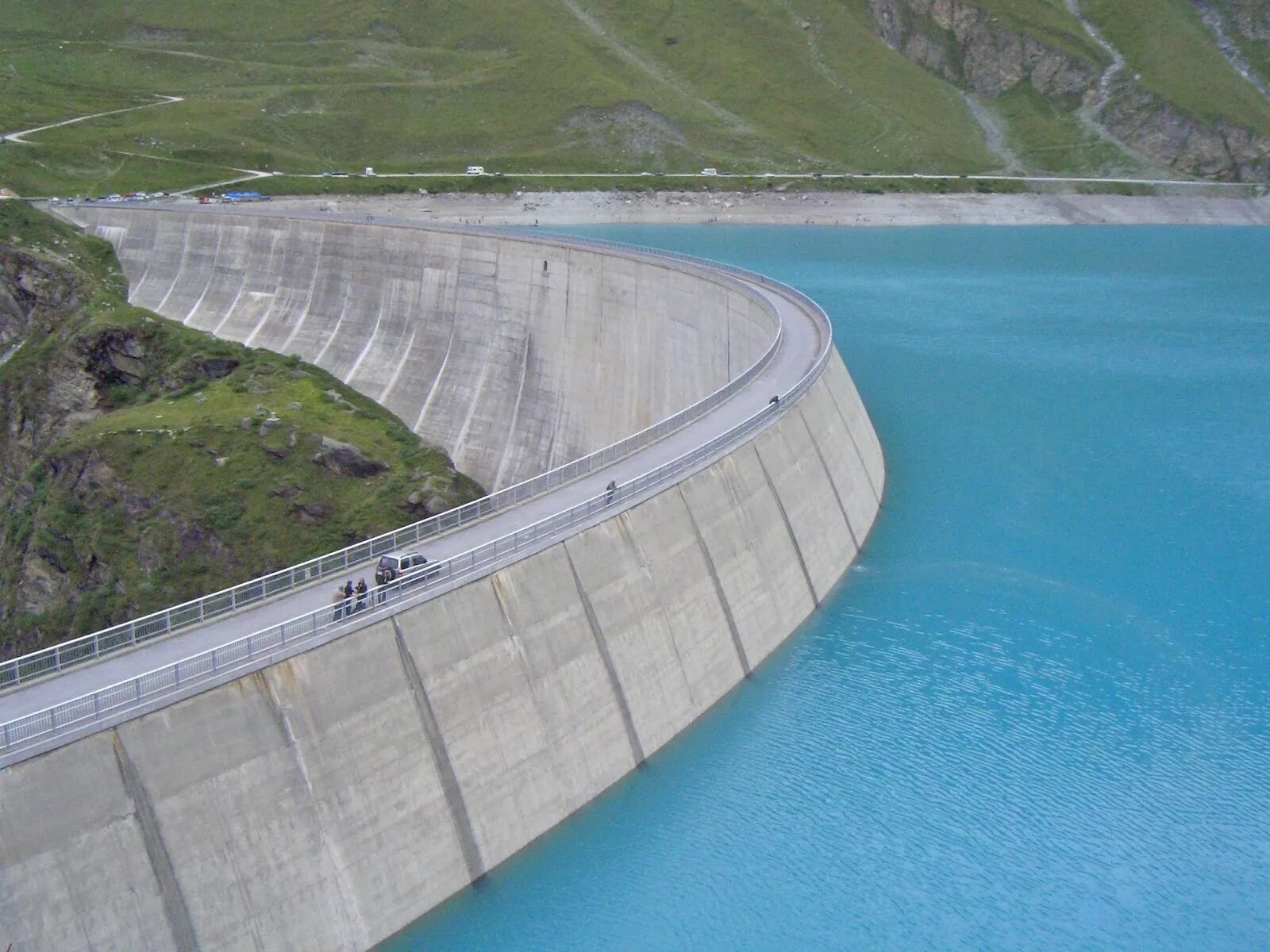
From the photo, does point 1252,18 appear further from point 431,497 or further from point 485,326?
point 431,497

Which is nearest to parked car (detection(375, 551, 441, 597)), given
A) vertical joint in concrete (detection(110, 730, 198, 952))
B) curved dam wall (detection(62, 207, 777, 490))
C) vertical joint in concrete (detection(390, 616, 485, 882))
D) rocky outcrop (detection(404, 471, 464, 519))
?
vertical joint in concrete (detection(390, 616, 485, 882))

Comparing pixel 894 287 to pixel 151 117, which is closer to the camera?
pixel 894 287

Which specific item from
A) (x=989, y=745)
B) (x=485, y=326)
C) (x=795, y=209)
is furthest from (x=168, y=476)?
(x=795, y=209)

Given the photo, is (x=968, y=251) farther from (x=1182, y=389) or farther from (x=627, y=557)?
(x=627, y=557)

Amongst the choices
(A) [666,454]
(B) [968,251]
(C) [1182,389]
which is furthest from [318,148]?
(A) [666,454]

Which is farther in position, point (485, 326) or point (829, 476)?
point (485, 326)

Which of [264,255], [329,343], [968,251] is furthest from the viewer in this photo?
[968,251]

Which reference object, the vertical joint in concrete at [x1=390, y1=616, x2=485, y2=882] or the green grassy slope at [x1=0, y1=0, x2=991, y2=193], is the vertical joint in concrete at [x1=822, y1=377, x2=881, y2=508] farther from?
the green grassy slope at [x1=0, y1=0, x2=991, y2=193]
